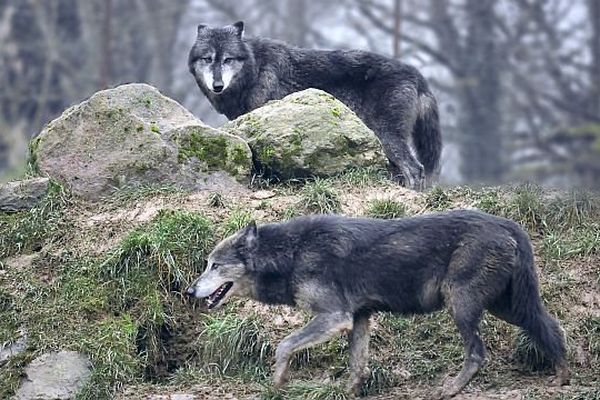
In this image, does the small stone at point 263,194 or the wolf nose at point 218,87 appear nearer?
the small stone at point 263,194

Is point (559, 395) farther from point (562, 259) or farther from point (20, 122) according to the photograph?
point (20, 122)

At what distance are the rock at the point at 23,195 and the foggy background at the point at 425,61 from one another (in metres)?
13.7

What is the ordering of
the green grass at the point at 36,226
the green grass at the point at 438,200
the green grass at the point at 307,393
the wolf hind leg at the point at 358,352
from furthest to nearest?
the green grass at the point at 438,200 → the green grass at the point at 36,226 → the wolf hind leg at the point at 358,352 → the green grass at the point at 307,393

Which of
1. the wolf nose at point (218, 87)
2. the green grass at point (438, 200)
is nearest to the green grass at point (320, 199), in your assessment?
the green grass at point (438, 200)

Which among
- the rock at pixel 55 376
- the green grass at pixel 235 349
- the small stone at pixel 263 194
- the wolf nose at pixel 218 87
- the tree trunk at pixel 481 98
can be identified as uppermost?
the wolf nose at pixel 218 87

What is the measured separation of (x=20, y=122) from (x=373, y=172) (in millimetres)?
17884

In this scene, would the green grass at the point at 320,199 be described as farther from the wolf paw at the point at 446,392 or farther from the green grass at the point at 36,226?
Answer: the wolf paw at the point at 446,392

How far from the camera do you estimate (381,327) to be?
9977 mm

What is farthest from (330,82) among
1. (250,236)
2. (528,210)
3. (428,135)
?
(250,236)

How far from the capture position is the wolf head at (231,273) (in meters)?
8.95

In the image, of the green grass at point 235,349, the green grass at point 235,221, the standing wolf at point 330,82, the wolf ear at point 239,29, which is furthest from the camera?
the wolf ear at point 239,29

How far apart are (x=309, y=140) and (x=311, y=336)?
10.7ft

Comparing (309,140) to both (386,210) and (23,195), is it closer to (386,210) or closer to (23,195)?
(386,210)

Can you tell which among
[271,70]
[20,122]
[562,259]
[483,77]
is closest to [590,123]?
[483,77]
